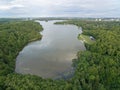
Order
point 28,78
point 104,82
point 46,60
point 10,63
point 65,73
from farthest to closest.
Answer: point 46,60 → point 10,63 → point 65,73 → point 104,82 → point 28,78

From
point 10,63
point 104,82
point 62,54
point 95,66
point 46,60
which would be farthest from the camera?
point 62,54

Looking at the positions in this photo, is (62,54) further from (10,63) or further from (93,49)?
(10,63)

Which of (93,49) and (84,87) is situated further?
(93,49)

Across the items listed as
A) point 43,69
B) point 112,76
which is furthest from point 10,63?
point 112,76

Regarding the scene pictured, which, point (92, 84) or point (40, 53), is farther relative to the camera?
point (40, 53)

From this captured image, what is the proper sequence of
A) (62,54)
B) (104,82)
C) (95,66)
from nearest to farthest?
(104,82) → (95,66) → (62,54)

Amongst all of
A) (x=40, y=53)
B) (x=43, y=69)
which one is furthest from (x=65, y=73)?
(x=40, y=53)

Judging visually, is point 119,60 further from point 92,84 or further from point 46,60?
point 46,60

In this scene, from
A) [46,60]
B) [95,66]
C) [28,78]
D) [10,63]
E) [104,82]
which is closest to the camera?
[28,78]
